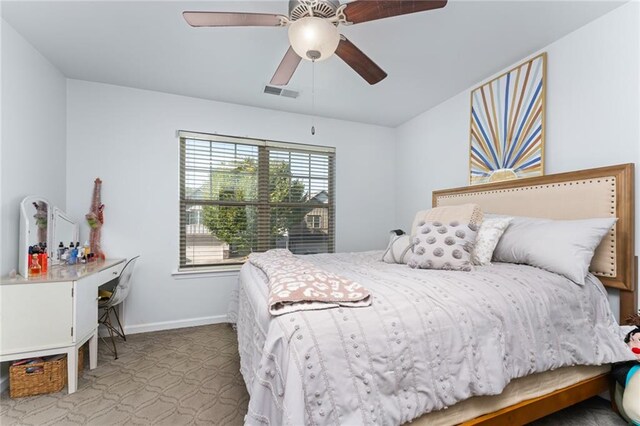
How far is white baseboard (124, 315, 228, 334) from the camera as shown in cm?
302

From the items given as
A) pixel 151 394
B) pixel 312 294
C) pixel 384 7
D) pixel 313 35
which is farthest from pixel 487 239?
pixel 151 394

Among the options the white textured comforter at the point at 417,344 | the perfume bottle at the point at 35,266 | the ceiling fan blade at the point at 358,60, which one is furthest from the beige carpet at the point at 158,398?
the ceiling fan blade at the point at 358,60

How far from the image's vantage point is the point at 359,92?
3.13 m

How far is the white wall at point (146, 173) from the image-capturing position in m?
2.92

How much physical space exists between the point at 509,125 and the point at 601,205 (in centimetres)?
104

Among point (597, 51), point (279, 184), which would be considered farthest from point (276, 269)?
point (597, 51)

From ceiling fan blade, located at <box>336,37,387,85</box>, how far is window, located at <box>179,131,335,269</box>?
190 cm

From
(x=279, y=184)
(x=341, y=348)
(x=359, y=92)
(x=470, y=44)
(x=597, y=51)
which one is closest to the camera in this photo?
(x=341, y=348)

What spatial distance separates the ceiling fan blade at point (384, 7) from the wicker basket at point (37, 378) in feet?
9.82

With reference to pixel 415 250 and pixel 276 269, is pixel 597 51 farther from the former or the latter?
pixel 276 269

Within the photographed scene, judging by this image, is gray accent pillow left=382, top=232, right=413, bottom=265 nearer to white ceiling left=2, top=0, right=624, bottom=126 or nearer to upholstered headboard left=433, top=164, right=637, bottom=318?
upholstered headboard left=433, top=164, right=637, bottom=318

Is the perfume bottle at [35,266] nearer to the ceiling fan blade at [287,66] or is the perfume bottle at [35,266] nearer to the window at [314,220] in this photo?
the ceiling fan blade at [287,66]

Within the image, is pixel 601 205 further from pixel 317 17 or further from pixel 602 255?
pixel 317 17

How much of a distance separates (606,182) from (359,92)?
2254mm
